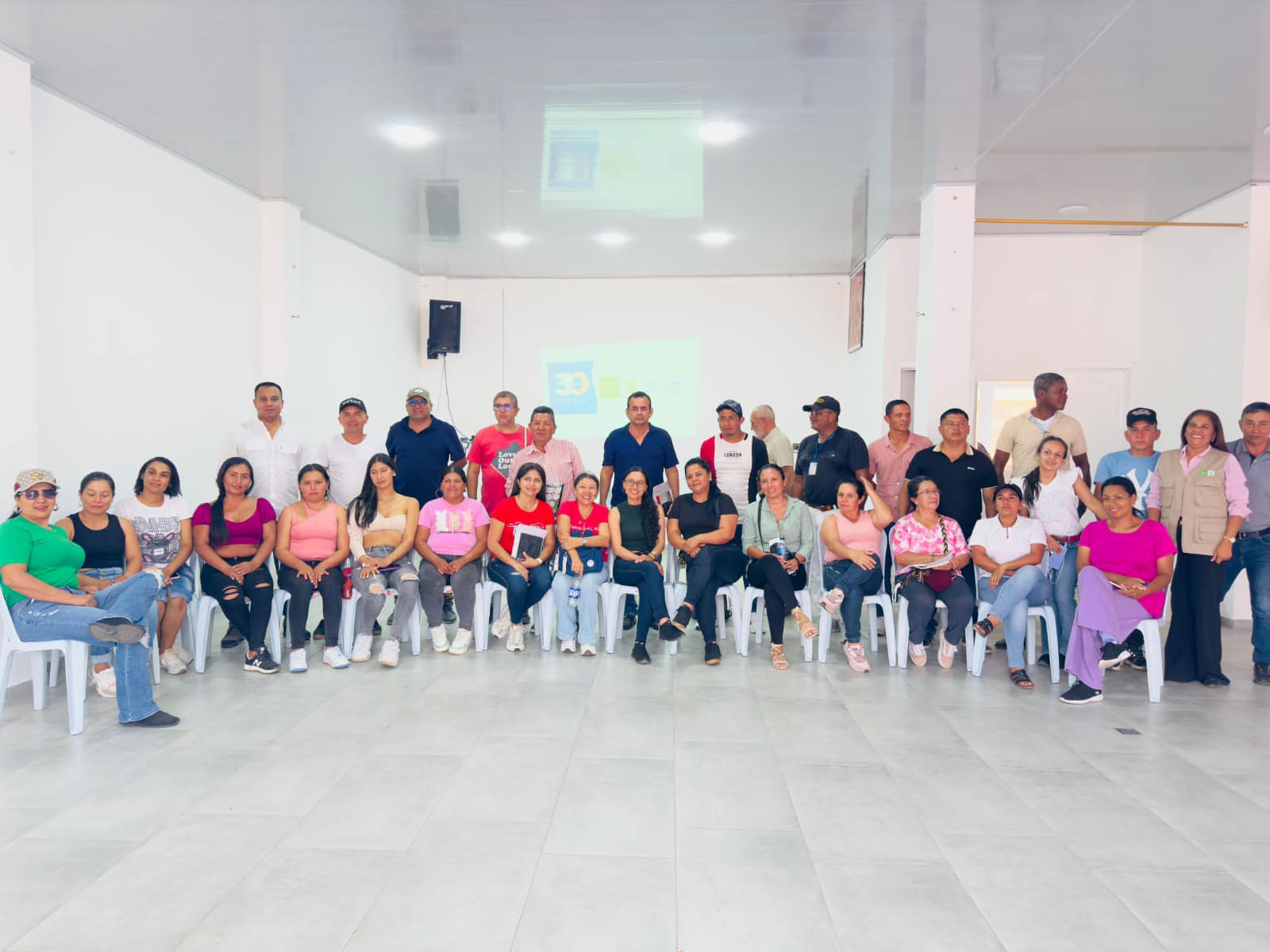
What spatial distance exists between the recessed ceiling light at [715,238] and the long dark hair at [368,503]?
12.4 ft

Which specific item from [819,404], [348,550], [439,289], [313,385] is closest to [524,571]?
[348,550]

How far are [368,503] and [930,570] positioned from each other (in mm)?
2904

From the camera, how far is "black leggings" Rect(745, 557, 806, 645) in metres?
4.56

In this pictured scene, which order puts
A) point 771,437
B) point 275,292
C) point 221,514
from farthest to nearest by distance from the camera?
point 275,292
point 771,437
point 221,514

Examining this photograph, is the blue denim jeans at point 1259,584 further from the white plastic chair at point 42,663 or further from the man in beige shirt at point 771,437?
the white plastic chair at point 42,663

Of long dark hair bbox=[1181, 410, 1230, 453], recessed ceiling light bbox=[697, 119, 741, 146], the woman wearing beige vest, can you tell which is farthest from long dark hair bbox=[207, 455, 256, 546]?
long dark hair bbox=[1181, 410, 1230, 453]

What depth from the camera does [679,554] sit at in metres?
4.92

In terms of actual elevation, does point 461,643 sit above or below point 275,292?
below

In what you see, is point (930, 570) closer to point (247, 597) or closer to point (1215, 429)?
point (1215, 429)

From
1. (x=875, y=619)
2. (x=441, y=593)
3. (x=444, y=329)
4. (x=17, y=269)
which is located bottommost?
(x=875, y=619)

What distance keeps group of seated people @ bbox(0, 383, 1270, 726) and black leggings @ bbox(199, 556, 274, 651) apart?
1 cm

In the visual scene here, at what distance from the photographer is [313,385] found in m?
7.11

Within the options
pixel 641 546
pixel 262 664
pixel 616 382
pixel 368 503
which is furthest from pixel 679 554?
pixel 616 382

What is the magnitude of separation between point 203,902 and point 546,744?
1.33 m
